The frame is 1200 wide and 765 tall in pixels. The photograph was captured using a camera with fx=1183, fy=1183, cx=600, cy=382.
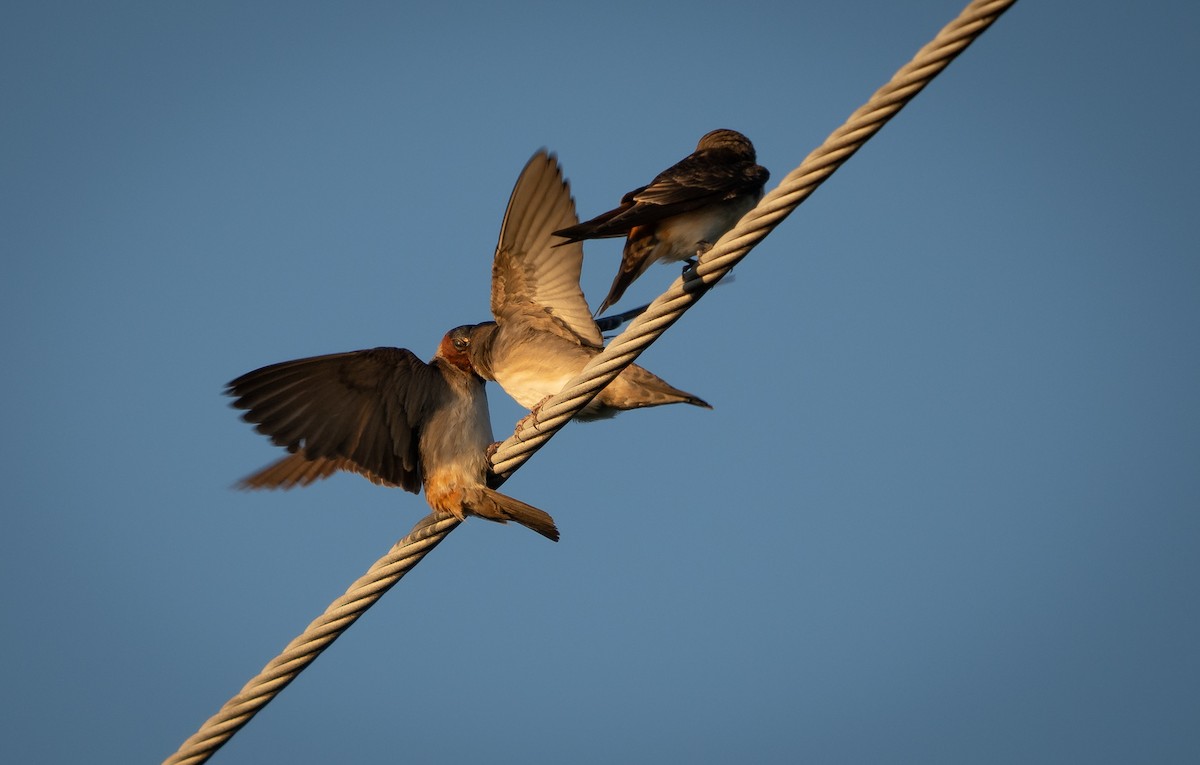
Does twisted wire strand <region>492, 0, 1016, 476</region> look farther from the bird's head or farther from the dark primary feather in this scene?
the bird's head

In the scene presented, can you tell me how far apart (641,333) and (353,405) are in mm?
1867

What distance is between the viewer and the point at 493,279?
673 cm

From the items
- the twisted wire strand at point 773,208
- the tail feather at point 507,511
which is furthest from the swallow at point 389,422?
the twisted wire strand at point 773,208

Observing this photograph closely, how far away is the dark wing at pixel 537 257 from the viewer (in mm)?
6637

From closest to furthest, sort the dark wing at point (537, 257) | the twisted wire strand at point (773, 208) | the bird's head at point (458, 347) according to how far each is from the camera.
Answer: the twisted wire strand at point (773, 208), the bird's head at point (458, 347), the dark wing at point (537, 257)

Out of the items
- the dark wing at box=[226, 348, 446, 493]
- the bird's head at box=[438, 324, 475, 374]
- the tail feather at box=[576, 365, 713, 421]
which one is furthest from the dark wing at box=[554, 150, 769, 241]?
the bird's head at box=[438, 324, 475, 374]

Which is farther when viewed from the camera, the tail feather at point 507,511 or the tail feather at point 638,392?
the tail feather at point 638,392

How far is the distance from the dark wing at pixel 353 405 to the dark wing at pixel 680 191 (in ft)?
3.33

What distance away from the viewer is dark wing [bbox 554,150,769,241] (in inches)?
192

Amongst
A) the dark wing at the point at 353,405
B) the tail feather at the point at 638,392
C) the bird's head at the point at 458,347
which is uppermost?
the tail feather at the point at 638,392

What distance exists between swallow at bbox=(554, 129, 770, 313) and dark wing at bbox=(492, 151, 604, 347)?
4.25 ft

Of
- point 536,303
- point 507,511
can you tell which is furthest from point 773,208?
point 536,303

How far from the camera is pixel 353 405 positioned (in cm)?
526

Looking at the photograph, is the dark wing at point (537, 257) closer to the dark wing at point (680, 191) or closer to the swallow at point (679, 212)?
the dark wing at point (680, 191)
